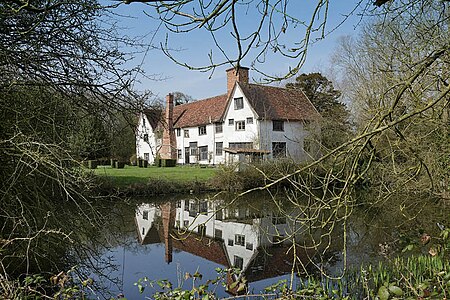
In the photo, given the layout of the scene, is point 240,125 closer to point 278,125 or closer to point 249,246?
point 278,125

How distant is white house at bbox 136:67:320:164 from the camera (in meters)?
27.7

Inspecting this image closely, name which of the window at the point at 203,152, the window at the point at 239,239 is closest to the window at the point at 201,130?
the window at the point at 203,152

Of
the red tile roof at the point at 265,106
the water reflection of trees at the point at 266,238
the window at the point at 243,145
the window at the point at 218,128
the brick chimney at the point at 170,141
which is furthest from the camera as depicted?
the brick chimney at the point at 170,141

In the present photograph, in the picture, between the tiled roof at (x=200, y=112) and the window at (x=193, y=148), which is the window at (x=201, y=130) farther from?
the window at (x=193, y=148)

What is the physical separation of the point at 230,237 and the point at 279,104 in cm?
2011

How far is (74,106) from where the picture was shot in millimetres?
5719

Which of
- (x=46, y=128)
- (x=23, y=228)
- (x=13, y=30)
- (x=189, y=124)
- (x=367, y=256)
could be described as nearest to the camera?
(x=13, y=30)

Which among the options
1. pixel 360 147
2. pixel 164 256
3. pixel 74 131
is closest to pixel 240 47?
pixel 360 147

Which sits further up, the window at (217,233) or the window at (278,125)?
the window at (278,125)

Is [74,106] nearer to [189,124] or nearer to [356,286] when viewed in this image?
[356,286]

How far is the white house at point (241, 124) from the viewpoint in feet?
90.8

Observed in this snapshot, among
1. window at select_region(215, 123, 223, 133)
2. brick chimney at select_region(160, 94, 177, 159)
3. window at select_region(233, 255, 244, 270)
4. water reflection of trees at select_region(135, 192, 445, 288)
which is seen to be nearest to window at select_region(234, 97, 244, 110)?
window at select_region(215, 123, 223, 133)

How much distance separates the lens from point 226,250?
9.48 m

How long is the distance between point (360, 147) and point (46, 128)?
4203 mm
